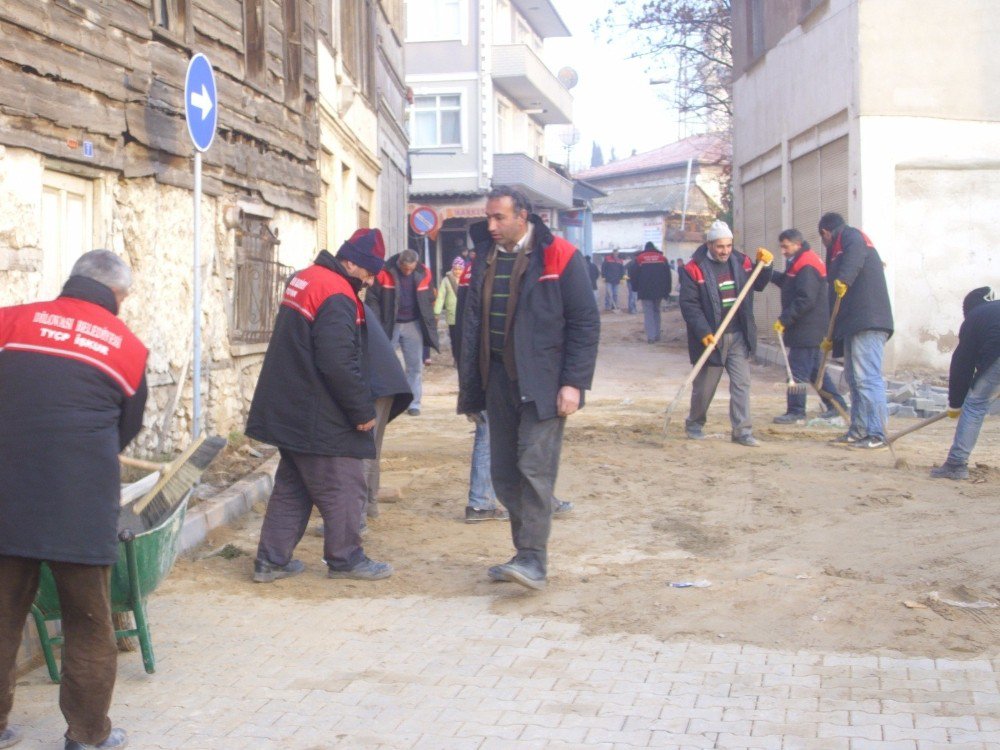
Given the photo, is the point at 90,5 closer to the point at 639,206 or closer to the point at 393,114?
the point at 393,114

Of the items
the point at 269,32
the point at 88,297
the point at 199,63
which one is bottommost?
the point at 88,297

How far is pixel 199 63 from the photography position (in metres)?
8.41

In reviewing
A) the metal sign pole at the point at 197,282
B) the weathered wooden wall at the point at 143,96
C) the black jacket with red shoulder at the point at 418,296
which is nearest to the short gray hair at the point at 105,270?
the weathered wooden wall at the point at 143,96

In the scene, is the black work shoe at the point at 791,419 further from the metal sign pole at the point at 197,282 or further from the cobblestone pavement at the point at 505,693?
the cobblestone pavement at the point at 505,693

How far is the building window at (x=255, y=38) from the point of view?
12320 millimetres

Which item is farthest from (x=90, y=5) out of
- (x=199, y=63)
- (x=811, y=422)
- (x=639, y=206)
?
(x=639, y=206)

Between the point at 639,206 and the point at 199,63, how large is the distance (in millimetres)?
57302

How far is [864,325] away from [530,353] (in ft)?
16.9

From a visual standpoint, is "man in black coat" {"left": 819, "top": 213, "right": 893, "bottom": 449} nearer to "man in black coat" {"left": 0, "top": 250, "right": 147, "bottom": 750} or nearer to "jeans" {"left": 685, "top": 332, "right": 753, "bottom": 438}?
"jeans" {"left": 685, "top": 332, "right": 753, "bottom": 438}

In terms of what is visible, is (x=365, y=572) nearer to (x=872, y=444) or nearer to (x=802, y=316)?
(x=872, y=444)

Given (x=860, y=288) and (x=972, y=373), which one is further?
(x=860, y=288)

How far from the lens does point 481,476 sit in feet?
26.2

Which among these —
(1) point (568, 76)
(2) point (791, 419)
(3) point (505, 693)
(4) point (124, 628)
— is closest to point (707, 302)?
(2) point (791, 419)

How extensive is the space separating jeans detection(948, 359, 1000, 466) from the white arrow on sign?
5.72 meters
